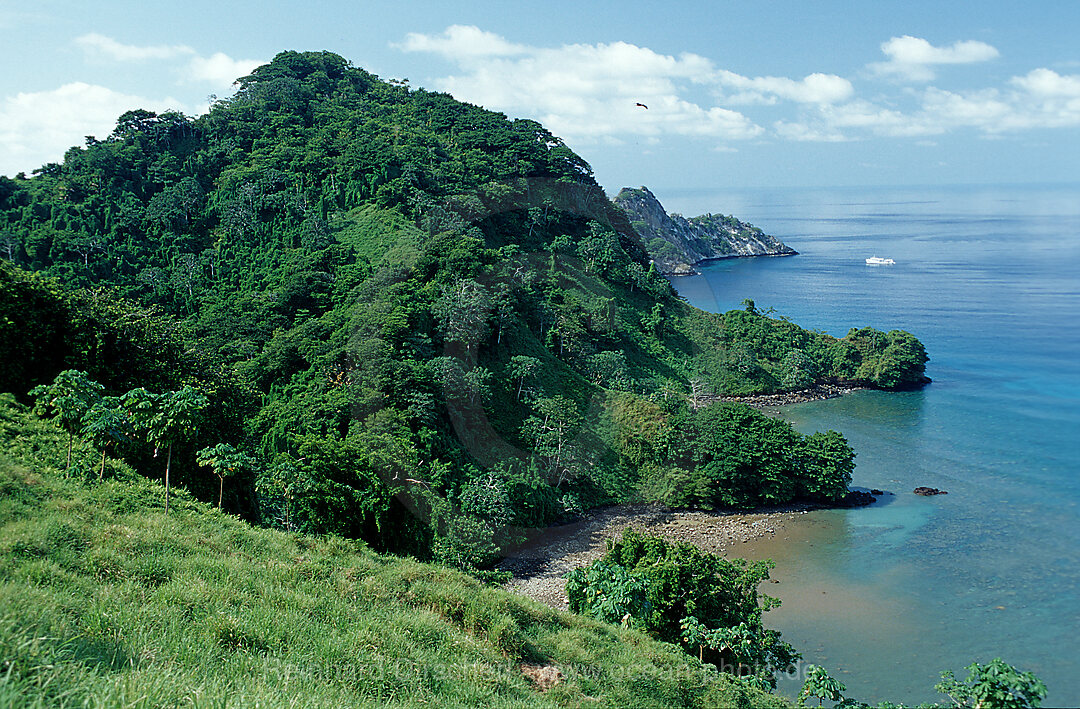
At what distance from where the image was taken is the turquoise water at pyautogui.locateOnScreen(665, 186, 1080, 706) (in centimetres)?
1719

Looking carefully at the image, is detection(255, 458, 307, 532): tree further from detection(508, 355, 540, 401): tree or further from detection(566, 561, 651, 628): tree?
detection(508, 355, 540, 401): tree

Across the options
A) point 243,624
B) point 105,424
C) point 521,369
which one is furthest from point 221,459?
point 521,369

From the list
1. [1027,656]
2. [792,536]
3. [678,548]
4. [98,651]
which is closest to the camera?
[98,651]

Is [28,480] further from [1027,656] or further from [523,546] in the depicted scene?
[1027,656]

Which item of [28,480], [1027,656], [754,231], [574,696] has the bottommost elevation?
[1027,656]

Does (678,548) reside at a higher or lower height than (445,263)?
lower

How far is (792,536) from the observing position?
914 inches

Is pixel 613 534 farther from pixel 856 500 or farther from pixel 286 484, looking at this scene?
pixel 286 484

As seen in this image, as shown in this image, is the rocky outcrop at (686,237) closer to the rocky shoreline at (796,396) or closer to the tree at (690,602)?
the rocky shoreline at (796,396)

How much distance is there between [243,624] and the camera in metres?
5.61

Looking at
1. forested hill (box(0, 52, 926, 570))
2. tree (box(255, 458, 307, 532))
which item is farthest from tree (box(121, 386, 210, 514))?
tree (box(255, 458, 307, 532))

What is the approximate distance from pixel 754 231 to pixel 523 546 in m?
95.2

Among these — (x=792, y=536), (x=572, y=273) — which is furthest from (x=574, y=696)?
(x=572, y=273)

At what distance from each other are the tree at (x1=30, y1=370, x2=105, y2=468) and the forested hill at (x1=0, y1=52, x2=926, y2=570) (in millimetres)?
95
